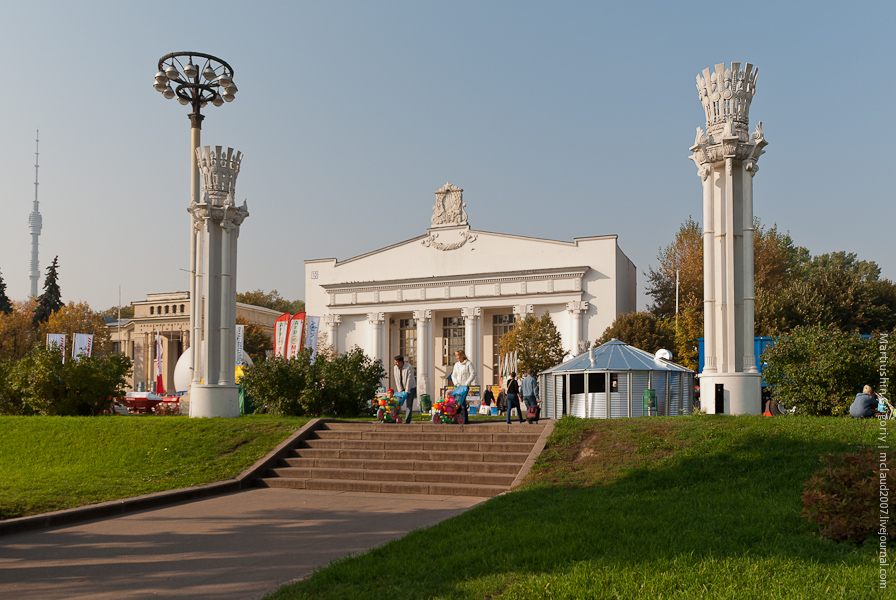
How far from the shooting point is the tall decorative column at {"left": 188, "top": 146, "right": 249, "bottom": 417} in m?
20.6

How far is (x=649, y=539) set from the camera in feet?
23.6

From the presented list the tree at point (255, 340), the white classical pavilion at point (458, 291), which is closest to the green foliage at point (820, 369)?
the white classical pavilion at point (458, 291)

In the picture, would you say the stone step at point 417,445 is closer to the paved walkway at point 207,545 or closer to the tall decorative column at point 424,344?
the paved walkway at point 207,545

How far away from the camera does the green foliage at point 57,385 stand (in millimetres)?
21312

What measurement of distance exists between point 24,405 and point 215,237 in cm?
770

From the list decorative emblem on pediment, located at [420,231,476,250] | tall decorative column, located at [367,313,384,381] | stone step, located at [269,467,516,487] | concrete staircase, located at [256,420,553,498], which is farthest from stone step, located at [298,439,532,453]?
tall decorative column, located at [367,313,384,381]

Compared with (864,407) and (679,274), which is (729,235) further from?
(679,274)

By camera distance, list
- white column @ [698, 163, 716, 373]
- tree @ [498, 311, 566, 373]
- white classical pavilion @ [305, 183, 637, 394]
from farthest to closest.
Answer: white classical pavilion @ [305, 183, 637, 394], tree @ [498, 311, 566, 373], white column @ [698, 163, 716, 373]

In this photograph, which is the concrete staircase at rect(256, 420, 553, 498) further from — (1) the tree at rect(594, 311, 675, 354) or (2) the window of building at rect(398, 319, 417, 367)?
(2) the window of building at rect(398, 319, 417, 367)

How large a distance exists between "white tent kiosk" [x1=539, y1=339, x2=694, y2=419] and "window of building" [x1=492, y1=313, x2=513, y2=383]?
1083 inches

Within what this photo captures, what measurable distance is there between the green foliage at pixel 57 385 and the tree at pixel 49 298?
205 ft

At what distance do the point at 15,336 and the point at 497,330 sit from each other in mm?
42089

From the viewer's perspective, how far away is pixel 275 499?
12.5 meters

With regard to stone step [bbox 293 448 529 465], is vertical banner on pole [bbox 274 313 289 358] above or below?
above
